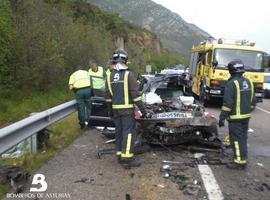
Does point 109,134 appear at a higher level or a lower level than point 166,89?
lower

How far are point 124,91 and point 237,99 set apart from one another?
1853 mm

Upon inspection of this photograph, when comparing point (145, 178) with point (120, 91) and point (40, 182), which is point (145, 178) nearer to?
point (40, 182)

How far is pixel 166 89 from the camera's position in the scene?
976 centimetres

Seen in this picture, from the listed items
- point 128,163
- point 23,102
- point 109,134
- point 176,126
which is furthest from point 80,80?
point 23,102

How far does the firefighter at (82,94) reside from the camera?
33.2 ft

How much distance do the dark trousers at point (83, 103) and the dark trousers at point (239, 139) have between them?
4.16m

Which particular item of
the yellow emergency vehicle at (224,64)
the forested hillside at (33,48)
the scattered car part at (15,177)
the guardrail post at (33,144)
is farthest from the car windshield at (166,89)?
the yellow emergency vehicle at (224,64)

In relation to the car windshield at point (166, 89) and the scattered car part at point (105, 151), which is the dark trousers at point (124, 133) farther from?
the car windshield at point (166, 89)

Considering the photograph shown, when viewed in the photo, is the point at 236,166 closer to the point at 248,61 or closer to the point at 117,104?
the point at 117,104

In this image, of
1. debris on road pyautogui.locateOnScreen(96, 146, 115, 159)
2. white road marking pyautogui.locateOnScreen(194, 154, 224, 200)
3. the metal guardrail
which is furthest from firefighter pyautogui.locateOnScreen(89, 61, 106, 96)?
white road marking pyautogui.locateOnScreen(194, 154, 224, 200)

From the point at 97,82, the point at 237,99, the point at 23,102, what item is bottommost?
the point at 23,102

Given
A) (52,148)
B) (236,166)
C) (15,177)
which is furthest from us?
(52,148)

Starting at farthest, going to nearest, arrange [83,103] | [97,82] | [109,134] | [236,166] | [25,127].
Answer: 1. [97,82]
2. [83,103]
3. [109,134]
4. [236,166]
5. [25,127]

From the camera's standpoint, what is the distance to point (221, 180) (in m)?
6.01
